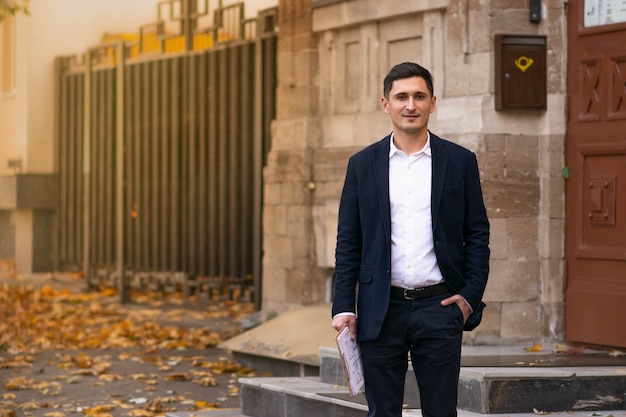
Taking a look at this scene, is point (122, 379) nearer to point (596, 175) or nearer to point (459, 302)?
point (596, 175)

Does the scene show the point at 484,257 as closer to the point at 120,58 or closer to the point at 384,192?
the point at 384,192

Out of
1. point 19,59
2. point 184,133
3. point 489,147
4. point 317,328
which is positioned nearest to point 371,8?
point 489,147

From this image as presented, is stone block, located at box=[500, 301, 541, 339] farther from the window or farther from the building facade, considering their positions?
the window

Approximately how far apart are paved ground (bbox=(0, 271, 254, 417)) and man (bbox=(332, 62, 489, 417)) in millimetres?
3458

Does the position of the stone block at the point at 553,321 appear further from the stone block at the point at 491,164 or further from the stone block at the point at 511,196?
the stone block at the point at 491,164

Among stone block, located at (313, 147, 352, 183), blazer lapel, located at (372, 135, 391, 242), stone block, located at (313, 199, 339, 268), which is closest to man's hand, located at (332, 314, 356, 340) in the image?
blazer lapel, located at (372, 135, 391, 242)

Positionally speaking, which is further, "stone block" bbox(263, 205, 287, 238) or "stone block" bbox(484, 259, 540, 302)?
"stone block" bbox(263, 205, 287, 238)

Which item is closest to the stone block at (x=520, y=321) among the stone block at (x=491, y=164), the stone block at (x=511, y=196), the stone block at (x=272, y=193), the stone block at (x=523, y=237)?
the stone block at (x=523, y=237)

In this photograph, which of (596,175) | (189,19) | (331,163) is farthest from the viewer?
(189,19)

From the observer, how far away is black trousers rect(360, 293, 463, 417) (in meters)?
5.08

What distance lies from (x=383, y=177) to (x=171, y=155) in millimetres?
9620

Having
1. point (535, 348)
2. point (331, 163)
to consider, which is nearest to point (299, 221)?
point (331, 163)

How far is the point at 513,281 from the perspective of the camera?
28.7 ft

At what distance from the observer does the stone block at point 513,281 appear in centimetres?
873
